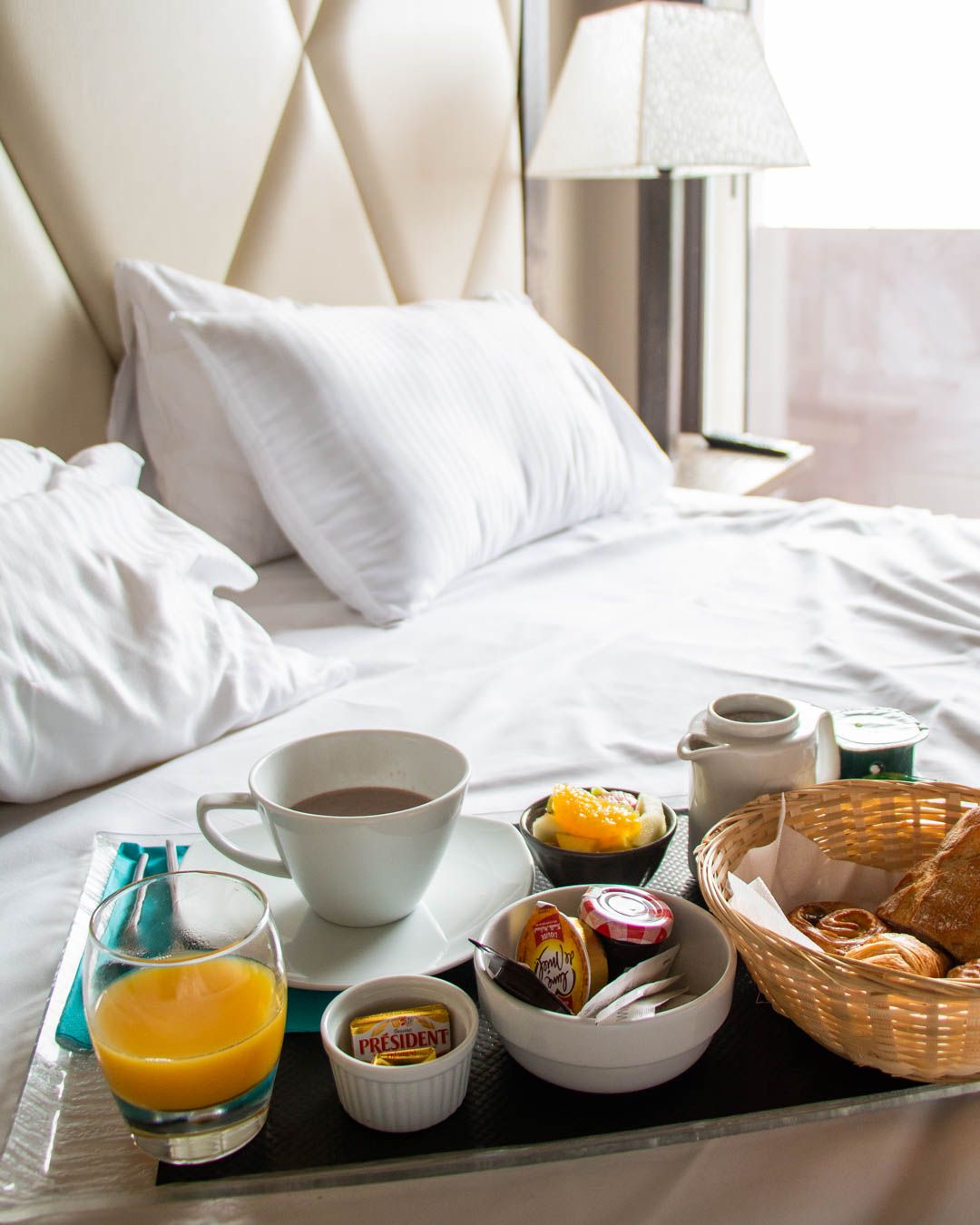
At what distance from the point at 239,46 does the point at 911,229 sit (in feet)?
5.65

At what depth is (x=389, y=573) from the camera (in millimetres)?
1377

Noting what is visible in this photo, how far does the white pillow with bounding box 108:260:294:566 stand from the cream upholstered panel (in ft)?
0.12

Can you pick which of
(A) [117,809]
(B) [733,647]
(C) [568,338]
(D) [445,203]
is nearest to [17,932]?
(A) [117,809]

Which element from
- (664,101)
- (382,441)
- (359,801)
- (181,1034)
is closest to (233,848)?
(359,801)

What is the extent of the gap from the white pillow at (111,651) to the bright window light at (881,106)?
204 cm

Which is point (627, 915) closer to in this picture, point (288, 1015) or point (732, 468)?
point (288, 1015)

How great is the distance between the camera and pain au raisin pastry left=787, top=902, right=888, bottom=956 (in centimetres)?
62

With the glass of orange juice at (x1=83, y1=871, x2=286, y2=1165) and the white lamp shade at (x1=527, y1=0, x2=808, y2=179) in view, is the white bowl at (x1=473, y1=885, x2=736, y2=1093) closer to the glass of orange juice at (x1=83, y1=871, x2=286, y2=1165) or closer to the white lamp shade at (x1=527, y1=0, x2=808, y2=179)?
the glass of orange juice at (x1=83, y1=871, x2=286, y2=1165)

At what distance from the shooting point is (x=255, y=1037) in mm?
523

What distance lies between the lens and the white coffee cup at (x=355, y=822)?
64 centimetres

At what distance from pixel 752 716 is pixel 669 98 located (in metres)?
1.57

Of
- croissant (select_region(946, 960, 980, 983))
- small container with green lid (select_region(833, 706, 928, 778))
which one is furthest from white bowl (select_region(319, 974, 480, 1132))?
small container with green lid (select_region(833, 706, 928, 778))

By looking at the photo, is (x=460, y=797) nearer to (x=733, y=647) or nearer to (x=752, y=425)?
(x=733, y=647)

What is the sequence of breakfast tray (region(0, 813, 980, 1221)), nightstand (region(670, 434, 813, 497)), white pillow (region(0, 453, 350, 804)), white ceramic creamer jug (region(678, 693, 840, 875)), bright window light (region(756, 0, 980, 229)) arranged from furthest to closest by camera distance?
bright window light (region(756, 0, 980, 229)) < nightstand (region(670, 434, 813, 497)) < white pillow (region(0, 453, 350, 804)) < white ceramic creamer jug (region(678, 693, 840, 875)) < breakfast tray (region(0, 813, 980, 1221))
